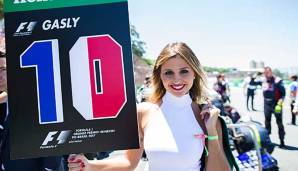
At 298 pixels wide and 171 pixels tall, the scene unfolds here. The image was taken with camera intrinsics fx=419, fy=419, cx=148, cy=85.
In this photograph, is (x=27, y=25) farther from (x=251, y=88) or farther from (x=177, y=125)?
(x=251, y=88)

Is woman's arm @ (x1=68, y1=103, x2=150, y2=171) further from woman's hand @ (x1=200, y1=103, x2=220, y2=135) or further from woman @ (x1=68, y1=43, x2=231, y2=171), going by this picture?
woman's hand @ (x1=200, y1=103, x2=220, y2=135)

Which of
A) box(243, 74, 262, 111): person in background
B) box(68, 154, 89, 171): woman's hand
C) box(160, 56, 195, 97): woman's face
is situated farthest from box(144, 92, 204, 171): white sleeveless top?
box(243, 74, 262, 111): person in background

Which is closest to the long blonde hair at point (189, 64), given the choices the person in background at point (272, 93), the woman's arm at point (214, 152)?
the woman's arm at point (214, 152)

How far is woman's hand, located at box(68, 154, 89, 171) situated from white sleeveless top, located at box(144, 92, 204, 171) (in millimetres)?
384

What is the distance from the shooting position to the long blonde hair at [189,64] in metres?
2.31

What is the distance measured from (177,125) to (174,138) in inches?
3.4

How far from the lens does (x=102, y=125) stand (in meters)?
2.01

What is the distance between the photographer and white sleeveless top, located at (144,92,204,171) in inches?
88.7

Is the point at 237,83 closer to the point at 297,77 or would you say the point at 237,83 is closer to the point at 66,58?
the point at 297,77

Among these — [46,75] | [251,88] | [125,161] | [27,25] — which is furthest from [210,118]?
[251,88]

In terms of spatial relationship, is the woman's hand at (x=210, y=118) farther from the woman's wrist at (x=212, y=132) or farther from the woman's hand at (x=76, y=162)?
the woman's hand at (x=76, y=162)

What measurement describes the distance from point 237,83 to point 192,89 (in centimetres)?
5226

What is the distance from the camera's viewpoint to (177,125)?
236cm

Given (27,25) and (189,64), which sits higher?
(27,25)
